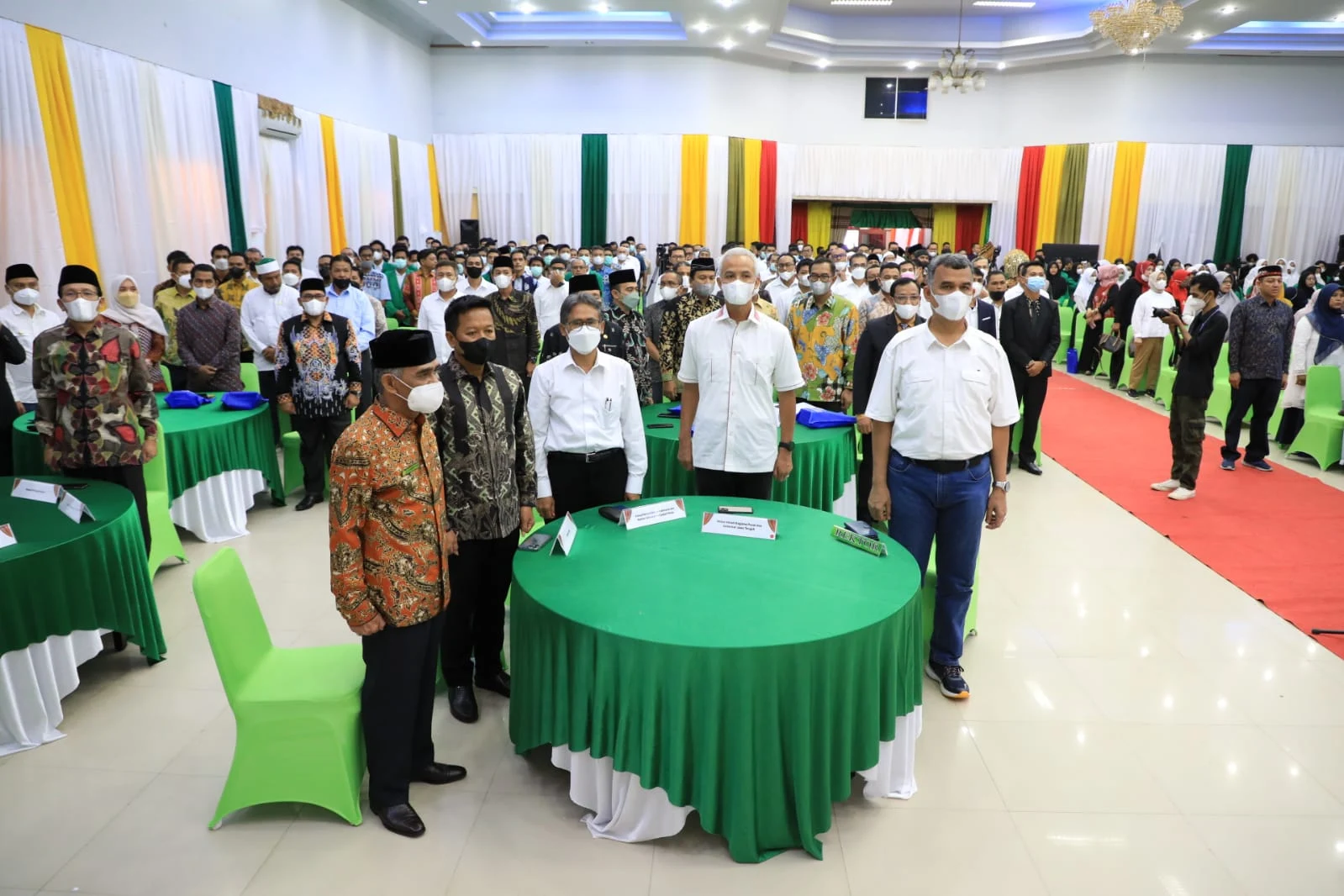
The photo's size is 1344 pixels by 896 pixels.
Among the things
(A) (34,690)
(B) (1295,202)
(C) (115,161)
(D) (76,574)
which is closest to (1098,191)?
(B) (1295,202)

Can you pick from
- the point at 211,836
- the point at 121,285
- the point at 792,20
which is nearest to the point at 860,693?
the point at 211,836

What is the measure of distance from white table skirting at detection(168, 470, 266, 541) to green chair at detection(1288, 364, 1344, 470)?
835 cm

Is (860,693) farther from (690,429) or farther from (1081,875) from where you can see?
(690,429)

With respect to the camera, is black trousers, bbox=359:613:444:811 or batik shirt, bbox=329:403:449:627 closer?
batik shirt, bbox=329:403:449:627

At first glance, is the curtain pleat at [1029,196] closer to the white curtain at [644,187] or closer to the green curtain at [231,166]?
the white curtain at [644,187]

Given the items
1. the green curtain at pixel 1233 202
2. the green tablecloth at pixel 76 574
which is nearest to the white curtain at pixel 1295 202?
the green curtain at pixel 1233 202

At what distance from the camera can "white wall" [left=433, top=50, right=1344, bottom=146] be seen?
698 inches

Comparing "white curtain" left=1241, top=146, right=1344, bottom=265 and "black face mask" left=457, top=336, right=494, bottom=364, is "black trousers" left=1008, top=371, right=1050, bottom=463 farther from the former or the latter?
"white curtain" left=1241, top=146, right=1344, bottom=265

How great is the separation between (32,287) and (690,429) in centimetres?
461

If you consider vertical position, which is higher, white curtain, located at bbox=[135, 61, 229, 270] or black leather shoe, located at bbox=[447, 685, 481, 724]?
white curtain, located at bbox=[135, 61, 229, 270]

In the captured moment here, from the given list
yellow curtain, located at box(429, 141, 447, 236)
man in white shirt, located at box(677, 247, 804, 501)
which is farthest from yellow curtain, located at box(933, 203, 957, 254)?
man in white shirt, located at box(677, 247, 804, 501)

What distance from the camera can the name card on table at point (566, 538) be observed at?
9.70 feet

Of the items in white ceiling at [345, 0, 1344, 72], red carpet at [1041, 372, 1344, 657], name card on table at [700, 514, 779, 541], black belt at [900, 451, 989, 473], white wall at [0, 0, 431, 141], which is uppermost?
white ceiling at [345, 0, 1344, 72]

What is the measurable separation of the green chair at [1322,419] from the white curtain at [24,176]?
35.0 feet
